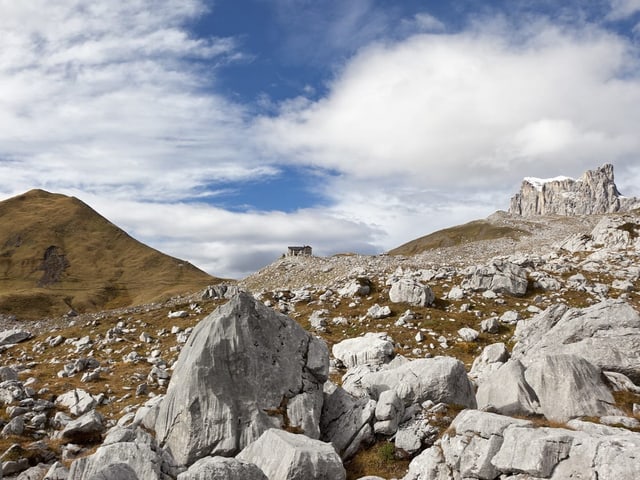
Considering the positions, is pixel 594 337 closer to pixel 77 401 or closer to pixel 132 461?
pixel 132 461

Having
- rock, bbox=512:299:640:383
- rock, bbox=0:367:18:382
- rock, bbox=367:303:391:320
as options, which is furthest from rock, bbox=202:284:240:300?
rock, bbox=512:299:640:383

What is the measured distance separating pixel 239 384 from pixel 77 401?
60.0 ft

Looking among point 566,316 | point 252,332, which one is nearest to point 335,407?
point 252,332

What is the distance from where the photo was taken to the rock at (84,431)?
2597cm

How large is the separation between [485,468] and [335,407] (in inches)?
372

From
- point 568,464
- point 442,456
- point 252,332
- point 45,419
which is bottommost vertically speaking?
point 45,419

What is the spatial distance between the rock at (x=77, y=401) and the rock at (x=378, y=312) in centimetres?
2860

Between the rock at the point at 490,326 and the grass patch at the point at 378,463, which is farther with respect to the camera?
the rock at the point at 490,326

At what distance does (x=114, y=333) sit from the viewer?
57406mm

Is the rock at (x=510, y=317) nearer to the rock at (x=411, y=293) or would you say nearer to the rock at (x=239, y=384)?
the rock at (x=411, y=293)

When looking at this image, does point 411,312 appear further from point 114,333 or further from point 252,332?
point 114,333

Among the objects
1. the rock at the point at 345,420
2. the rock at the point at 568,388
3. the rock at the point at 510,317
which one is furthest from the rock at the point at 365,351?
the rock at the point at 568,388

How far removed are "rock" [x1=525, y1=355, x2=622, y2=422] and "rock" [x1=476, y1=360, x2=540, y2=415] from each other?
1.33ft

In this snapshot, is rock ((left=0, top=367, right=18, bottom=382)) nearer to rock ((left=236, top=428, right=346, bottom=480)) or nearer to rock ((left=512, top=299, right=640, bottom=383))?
rock ((left=236, top=428, right=346, bottom=480))
